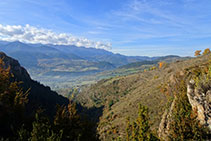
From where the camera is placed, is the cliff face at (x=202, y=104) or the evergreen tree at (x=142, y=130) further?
the evergreen tree at (x=142, y=130)

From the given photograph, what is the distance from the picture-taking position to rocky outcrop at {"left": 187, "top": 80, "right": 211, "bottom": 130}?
20227 mm

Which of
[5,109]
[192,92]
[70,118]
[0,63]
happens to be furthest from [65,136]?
[192,92]

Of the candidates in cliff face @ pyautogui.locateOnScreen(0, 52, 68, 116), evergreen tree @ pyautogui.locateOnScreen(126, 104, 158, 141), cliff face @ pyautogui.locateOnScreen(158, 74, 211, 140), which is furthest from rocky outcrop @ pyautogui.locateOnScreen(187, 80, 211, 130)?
cliff face @ pyautogui.locateOnScreen(0, 52, 68, 116)

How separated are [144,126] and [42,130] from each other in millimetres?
15461

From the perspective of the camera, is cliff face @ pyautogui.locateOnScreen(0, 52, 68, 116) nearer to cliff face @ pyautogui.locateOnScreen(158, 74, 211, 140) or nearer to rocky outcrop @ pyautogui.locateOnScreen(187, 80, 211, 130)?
cliff face @ pyautogui.locateOnScreen(158, 74, 211, 140)

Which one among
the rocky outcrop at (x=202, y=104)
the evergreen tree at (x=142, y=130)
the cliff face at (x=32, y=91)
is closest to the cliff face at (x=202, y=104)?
the rocky outcrop at (x=202, y=104)

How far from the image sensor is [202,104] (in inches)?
845

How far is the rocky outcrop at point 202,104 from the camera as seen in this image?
20227mm

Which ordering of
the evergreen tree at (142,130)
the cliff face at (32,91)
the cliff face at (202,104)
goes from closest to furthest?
1. the cliff face at (202,104)
2. the evergreen tree at (142,130)
3. the cliff face at (32,91)

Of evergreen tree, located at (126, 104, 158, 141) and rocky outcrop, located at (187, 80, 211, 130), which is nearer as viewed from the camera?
rocky outcrop, located at (187, 80, 211, 130)

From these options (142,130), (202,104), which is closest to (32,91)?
(142,130)

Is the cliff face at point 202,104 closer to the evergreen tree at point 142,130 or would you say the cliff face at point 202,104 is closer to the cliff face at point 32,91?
the evergreen tree at point 142,130

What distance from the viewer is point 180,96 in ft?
90.3

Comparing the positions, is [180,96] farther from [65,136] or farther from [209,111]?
[65,136]
